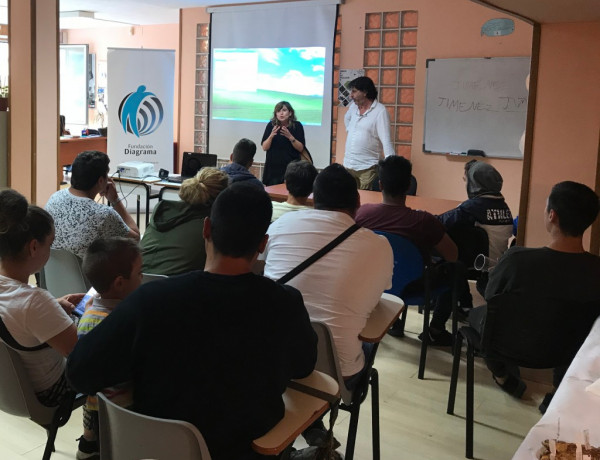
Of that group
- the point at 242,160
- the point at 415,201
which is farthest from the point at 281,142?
the point at 415,201

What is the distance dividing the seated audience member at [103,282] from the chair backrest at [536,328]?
1304 millimetres

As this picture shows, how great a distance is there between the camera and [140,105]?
761cm

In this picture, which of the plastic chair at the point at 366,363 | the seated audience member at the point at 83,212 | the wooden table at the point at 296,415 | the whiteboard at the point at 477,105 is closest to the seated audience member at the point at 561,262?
the plastic chair at the point at 366,363

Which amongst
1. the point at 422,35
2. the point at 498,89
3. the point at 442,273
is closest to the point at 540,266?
the point at 442,273

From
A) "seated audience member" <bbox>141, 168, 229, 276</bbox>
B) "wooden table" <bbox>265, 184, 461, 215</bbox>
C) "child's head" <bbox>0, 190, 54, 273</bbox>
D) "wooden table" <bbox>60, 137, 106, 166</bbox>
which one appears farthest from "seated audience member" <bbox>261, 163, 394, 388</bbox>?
"wooden table" <bbox>60, 137, 106, 166</bbox>

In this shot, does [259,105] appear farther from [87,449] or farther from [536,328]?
[87,449]

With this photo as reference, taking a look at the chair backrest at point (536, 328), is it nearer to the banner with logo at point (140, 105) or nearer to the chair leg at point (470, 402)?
the chair leg at point (470, 402)

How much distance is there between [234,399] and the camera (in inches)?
51.7

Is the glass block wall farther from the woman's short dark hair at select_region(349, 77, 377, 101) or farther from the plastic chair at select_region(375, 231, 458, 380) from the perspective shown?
the plastic chair at select_region(375, 231, 458, 380)

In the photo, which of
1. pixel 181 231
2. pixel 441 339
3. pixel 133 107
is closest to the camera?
pixel 181 231

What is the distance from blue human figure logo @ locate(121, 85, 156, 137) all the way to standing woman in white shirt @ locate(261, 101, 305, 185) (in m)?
2.52

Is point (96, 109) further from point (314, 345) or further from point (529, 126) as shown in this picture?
point (314, 345)

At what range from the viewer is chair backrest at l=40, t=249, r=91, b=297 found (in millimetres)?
2666

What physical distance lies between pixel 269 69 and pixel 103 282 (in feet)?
20.6
